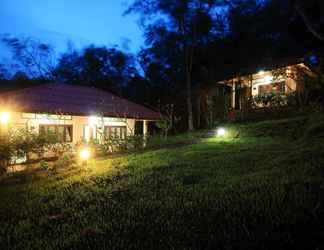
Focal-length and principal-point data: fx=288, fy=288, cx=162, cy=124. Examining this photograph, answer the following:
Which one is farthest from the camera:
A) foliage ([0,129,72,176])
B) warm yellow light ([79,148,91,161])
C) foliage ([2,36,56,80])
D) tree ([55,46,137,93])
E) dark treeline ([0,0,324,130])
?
foliage ([2,36,56,80])

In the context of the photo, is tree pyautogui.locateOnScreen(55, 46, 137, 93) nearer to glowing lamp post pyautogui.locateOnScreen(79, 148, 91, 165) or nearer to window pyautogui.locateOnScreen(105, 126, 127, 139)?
window pyautogui.locateOnScreen(105, 126, 127, 139)

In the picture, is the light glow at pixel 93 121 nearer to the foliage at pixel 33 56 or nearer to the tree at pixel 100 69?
the tree at pixel 100 69

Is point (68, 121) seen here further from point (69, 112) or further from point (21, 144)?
point (21, 144)

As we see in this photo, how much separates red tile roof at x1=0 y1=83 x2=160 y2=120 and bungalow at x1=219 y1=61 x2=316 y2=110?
627cm

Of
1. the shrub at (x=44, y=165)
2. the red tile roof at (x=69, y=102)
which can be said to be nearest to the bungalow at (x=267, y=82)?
the red tile roof at (x=69, y=102)

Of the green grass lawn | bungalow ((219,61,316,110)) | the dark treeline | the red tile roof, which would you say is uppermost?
the dark treeline

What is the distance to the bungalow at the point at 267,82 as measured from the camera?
1600cm

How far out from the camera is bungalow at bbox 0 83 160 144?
12.6m

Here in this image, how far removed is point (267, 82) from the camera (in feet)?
67.3

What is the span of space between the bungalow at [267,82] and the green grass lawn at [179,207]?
390 inches

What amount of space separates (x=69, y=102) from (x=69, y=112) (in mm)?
1765

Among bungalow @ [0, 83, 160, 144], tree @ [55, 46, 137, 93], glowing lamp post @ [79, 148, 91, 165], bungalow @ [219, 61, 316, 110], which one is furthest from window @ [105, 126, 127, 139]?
tree @ [55, 46, 137, 93]

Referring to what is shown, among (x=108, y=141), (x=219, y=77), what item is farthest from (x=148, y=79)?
(x=108, y=141)

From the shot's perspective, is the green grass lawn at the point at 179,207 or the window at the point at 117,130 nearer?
the green grass lawn at the point at 179,207
